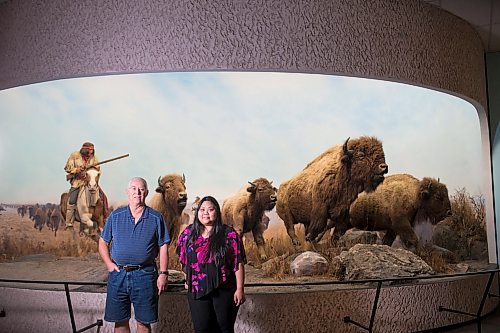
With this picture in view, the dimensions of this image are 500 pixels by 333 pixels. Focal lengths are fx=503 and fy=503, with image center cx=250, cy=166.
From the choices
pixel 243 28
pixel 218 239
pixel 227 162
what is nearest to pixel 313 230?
pixel 227 162

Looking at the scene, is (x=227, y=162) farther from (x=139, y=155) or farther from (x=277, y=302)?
(x=277, y=302)

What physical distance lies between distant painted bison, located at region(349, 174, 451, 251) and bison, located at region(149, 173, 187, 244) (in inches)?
60.0

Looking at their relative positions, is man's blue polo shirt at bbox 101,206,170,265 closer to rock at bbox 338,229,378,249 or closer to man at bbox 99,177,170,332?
man at bbox 99,177,170,332

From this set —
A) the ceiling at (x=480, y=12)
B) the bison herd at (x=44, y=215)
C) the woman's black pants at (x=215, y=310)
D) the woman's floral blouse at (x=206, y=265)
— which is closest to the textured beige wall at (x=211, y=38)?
the ceiling at (x=480, y=12)

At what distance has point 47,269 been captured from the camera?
14.6 ft

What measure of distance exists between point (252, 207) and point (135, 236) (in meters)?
1.21

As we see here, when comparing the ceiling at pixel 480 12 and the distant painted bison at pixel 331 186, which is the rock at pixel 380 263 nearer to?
the distant painted bison at pixel 331 186

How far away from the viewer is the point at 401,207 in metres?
4.78

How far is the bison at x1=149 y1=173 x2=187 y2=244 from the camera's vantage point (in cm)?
421

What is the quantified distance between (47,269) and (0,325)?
2.78ft

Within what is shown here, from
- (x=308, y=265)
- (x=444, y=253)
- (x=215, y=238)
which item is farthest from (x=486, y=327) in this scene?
(x=215, y=238)

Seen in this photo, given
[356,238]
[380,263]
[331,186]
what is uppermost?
[331,186]

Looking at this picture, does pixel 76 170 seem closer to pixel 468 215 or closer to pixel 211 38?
pixel 211 38

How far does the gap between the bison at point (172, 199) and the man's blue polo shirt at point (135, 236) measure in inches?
30.8
